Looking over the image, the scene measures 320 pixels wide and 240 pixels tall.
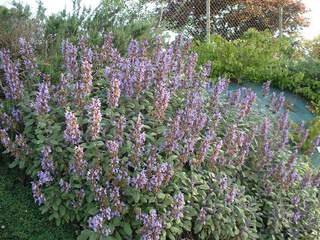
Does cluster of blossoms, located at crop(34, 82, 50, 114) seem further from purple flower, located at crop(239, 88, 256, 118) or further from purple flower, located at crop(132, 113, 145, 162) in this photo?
purple flower, located at crop(239, 88, 256, 118)

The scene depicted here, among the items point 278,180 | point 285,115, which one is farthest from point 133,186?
point 285,115

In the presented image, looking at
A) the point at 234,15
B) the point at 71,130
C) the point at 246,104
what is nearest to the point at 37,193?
the point at 71,130

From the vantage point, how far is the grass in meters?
3.84

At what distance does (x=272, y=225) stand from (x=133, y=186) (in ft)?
4.62

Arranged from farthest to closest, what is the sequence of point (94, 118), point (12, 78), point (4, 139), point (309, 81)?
point (309, 81), point (12, 78), point (4, 139), point (94, 118)

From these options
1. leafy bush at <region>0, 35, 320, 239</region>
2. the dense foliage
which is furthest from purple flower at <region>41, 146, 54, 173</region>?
the dense foliage

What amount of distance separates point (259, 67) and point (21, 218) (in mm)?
5994

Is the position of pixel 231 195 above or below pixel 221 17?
above

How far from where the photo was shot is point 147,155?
12.7 feet

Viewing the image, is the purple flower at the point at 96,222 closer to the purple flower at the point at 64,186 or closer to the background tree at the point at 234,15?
the purple flower at the point at 64,186

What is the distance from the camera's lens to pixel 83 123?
394cm

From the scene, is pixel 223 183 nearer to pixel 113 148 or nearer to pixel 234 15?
pixel 113 148

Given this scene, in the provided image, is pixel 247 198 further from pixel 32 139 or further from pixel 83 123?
pixel 32 139

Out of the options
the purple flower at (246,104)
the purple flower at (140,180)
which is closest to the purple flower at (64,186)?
the purple flower at (140,180)
